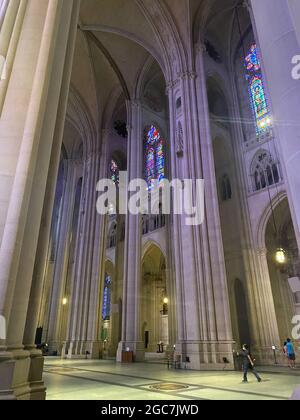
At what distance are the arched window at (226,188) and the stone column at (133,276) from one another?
536cm

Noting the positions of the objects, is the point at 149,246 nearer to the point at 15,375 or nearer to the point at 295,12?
the point at 15,375

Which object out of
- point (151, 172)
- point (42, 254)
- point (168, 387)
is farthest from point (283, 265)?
point (42, 254)

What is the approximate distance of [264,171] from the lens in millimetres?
16922

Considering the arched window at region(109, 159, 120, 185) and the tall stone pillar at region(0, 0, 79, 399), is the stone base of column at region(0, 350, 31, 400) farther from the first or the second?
the arched window at region(109, 159, 120, 185)

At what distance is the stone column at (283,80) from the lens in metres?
3.31

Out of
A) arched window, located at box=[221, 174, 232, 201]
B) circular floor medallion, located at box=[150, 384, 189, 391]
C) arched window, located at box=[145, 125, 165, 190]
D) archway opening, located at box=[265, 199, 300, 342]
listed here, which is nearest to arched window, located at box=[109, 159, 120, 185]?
arched window, located at box=[145, 125, 165, 190]

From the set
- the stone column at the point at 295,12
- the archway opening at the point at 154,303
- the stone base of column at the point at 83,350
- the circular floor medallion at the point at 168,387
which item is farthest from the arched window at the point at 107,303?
the stone column at the point at 295,12

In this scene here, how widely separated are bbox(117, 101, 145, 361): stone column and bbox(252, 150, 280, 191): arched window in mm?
6690

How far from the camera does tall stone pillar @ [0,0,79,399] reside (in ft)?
13.1

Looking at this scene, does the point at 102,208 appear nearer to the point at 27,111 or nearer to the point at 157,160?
the point at 157,160

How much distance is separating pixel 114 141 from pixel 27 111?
19.8 m

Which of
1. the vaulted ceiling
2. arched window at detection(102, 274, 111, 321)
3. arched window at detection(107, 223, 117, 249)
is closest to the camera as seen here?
the vaulted ceiling

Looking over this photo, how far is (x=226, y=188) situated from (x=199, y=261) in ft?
27.1

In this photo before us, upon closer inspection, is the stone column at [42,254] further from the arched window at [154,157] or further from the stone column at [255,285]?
the arched window at [154,157]
